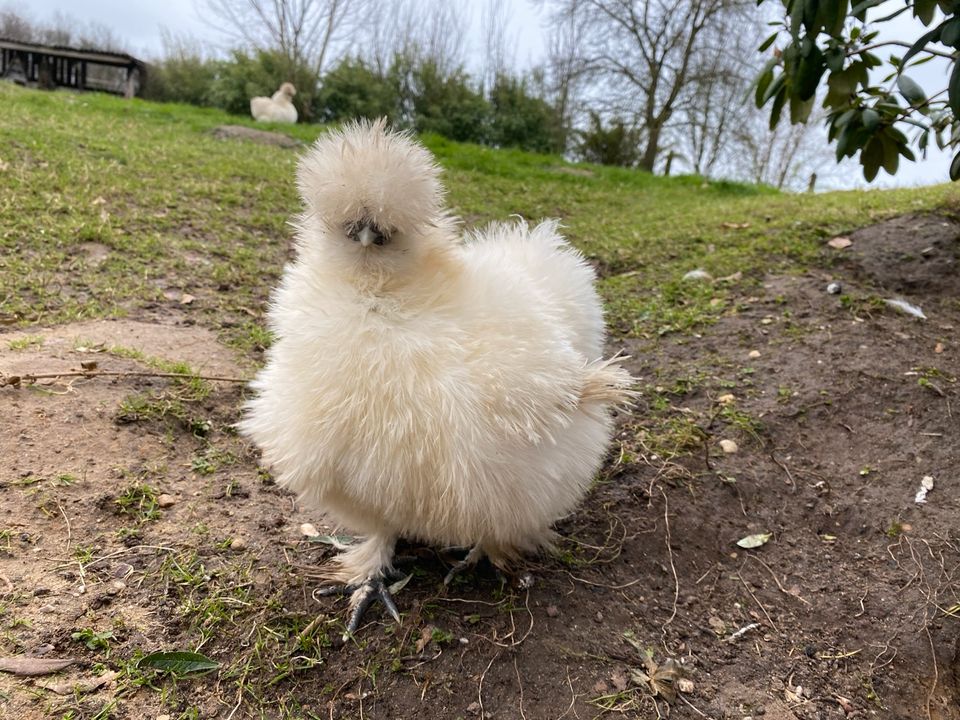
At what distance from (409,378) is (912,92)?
297cm

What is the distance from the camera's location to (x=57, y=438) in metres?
2.39

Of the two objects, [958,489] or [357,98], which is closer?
[958,489]

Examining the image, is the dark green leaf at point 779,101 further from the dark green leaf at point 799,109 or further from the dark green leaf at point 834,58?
the dark green leaf at point 834,58

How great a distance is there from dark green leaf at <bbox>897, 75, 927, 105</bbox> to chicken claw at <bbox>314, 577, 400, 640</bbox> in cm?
323

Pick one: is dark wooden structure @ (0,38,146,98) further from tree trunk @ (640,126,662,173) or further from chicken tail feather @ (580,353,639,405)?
chicken tail feather @ (580,353,639,405)

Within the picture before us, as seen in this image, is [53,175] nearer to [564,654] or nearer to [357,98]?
[564,654]

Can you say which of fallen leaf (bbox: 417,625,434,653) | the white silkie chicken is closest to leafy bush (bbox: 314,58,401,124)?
the white silkie chicken

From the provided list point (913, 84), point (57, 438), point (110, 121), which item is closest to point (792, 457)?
point (913, 84)

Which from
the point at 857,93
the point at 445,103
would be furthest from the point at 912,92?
the point at 445,103

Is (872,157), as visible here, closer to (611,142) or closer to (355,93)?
(611,142)

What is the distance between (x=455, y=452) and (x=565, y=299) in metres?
0.93

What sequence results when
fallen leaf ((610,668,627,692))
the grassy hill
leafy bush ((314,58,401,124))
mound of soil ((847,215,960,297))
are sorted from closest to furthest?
1. fallen leaf ((610,668,627,692))
2. the grassy hill
3. mound of soil ((847,215,960,297))
4. leafy bush ((314,58,401,124))

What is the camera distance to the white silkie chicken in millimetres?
1686

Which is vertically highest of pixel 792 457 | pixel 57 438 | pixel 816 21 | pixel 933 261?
pixel 816 21
